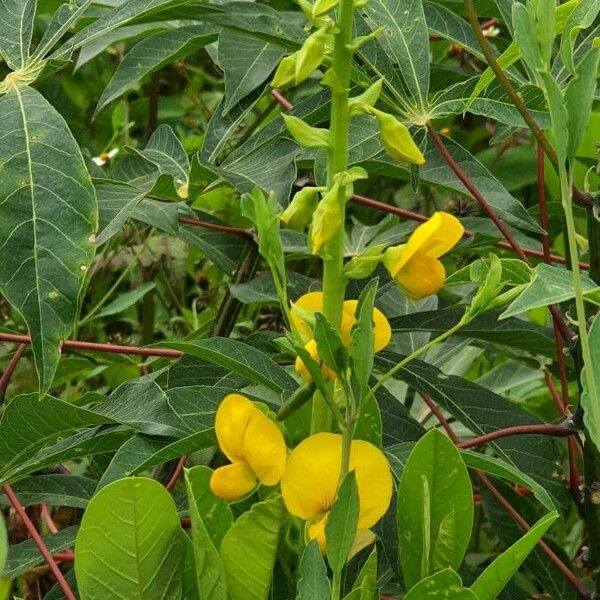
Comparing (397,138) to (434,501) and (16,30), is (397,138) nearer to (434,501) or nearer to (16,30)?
(434,501)

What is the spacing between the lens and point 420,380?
915 millimetres

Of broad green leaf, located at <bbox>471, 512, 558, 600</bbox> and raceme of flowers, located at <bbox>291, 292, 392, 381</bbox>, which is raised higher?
raceme of flowers, located at <bbox>291, 292, 392, 381</bbox>

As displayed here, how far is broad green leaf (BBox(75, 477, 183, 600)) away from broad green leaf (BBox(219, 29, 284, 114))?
410mm

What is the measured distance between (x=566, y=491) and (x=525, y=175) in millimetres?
780

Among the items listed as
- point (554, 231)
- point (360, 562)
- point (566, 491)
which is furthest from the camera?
point (554, 231)

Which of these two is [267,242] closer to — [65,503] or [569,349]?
[569,349]

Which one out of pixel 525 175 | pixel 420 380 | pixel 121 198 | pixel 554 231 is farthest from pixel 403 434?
pixel 525 175

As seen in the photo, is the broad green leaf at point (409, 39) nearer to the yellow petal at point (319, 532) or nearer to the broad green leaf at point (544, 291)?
the broad green leaf at point (544, 291)

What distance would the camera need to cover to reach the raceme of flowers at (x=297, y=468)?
573 mm

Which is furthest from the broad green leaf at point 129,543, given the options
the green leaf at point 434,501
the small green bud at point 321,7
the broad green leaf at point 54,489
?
the broad green leaf at point 54,489

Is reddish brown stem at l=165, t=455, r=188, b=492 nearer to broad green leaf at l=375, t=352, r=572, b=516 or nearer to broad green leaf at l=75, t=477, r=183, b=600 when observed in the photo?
broad green leaf at l=375, t=352, r=572, b=516

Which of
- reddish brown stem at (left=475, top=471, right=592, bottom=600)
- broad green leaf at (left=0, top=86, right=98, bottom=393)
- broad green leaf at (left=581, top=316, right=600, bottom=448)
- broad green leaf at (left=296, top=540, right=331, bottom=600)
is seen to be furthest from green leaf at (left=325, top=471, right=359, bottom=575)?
reddish brown stem at (left=475, top=471, right=592, bottom=600)

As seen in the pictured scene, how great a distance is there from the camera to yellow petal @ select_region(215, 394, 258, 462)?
22.9 inches

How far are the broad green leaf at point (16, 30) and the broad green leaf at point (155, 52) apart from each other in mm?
101
